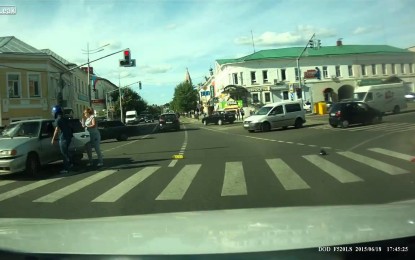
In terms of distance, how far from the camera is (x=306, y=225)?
10.1 ft

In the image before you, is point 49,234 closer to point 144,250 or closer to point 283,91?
point 144,250

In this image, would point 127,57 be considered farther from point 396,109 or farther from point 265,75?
point 265,75

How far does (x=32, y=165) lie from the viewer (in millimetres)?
13086

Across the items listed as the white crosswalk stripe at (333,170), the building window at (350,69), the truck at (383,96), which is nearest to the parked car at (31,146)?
the white crosswalk stripe at (333,170)

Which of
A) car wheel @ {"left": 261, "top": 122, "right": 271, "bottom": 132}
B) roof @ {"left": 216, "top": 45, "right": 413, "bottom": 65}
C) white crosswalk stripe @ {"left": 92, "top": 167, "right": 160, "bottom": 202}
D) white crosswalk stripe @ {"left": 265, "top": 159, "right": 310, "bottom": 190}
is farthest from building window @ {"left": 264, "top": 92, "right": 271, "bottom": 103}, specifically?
white crosswalk stripe @ {"left": 92, "top": 167, "right": 160, "bottom": 202}

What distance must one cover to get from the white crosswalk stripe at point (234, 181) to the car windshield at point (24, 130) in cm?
593

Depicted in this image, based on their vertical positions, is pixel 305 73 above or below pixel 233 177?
above

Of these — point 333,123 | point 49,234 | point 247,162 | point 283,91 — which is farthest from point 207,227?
point 283,91

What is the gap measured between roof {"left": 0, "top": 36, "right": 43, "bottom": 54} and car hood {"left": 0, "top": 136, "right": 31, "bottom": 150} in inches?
1211

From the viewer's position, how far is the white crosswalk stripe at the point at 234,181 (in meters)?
8.75

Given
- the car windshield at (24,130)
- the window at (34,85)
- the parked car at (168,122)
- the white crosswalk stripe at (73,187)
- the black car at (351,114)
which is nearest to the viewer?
the white crosswalk stripe at (73,187)

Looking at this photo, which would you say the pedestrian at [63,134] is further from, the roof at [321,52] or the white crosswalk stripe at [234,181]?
the roof at [321,52]

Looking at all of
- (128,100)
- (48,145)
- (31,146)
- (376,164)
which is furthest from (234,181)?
(128,100)

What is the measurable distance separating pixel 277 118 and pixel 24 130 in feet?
63.7
